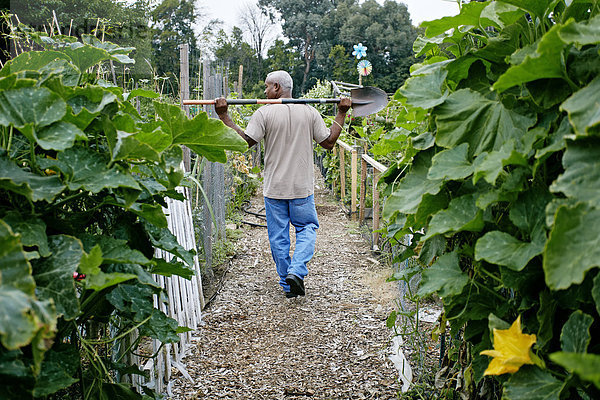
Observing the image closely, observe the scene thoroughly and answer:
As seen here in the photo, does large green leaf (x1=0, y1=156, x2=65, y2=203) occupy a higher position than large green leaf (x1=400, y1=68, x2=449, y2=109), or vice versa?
large green leaf (x1=400, y1=68, x2=449, y2=109)

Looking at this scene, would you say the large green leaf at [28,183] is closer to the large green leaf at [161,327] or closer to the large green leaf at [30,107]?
the large green leaf at [30,107]

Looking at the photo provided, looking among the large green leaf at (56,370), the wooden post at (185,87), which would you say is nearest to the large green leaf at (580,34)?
the large green leaf at (56,370)

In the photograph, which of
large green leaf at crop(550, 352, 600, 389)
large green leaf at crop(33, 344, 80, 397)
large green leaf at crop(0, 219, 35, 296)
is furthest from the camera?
large green leaf at crop(33, 344, 80, 397)

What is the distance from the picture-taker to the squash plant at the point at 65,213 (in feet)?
2.45

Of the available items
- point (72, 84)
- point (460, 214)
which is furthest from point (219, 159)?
point (460, 214)

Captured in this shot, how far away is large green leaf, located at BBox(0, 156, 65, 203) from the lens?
855 mm

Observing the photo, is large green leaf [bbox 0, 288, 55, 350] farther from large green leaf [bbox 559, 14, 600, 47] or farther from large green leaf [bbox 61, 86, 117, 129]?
large green leaf [bbox 559, 14, 600, 47]

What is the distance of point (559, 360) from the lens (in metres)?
0.59

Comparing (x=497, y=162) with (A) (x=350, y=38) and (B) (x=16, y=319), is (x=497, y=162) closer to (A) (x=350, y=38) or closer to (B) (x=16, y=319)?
(B) (x=16, y=319)

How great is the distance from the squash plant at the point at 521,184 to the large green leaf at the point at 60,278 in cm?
67

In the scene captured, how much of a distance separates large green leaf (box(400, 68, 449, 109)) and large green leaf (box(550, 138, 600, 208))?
0.40 m

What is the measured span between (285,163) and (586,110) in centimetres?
349

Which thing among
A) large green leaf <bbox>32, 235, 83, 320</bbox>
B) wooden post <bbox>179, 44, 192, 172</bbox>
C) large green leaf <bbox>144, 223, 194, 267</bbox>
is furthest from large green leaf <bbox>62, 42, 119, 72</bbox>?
wooden post <bbox>179, 44, 192, 172</bbox>

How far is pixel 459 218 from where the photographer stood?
3.39ft
